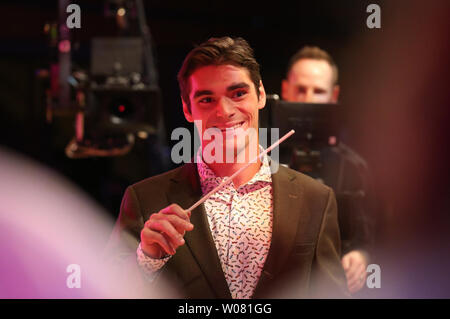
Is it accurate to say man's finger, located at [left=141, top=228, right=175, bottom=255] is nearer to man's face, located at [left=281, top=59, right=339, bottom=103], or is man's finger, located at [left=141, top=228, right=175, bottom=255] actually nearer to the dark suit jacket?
the dark suit jacket

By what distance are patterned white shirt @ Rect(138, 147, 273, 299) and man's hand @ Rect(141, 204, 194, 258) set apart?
96 mm

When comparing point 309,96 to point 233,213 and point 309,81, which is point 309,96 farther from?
point 233,213

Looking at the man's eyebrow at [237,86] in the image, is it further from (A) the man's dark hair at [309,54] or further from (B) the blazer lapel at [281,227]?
(A) the man's dark hair at [309,54]

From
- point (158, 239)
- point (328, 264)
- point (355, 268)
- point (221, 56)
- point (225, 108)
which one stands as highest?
point (221, 56)

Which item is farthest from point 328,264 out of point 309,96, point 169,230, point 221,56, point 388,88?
point 388,88

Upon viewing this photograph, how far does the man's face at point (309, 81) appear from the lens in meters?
1.67

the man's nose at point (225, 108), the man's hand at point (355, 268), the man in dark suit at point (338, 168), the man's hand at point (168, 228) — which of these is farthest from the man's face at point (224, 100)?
the man's hand at point (355, 268)

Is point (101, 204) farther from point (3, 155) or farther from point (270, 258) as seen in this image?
point (3, 155)

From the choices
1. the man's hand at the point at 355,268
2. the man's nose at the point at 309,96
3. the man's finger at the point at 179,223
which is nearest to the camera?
the man's finger at the point at 179,223

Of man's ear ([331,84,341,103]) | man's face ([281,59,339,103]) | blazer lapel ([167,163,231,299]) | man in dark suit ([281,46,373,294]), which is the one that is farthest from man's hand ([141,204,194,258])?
man's ear ([331,84,341,103])

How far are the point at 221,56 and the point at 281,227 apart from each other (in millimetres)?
383

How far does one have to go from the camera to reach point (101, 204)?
6.41 ft

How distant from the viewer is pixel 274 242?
108cm
